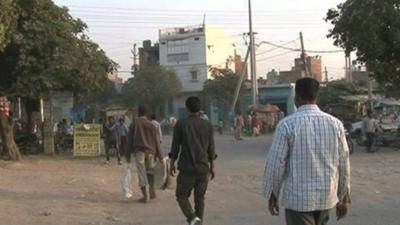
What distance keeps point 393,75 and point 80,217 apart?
19.7 metres

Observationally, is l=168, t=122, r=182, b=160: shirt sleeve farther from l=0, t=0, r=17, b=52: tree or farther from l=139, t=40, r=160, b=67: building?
l=139, t=40, r=160, b=67: building

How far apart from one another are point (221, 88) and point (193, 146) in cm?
6080

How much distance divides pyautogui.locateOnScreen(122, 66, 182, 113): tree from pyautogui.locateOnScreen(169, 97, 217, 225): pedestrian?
61363 mm

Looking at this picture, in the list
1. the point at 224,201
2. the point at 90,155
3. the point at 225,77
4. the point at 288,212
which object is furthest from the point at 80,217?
the point at 225,77

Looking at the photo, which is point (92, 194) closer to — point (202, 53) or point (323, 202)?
point (323, 202)

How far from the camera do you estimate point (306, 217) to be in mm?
5438

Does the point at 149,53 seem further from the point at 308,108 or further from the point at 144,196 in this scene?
the point at 308,108

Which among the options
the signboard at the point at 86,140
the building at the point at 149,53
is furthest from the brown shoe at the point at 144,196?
the building at the point at 149,53

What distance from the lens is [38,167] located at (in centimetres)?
2242

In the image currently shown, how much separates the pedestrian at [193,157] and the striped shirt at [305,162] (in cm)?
392

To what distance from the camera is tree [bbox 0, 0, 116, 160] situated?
23.9m

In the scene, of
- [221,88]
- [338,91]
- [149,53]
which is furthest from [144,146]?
[149,53]

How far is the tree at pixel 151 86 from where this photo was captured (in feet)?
234

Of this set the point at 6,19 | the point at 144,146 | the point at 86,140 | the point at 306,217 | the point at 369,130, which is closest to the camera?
the point at 306,217
